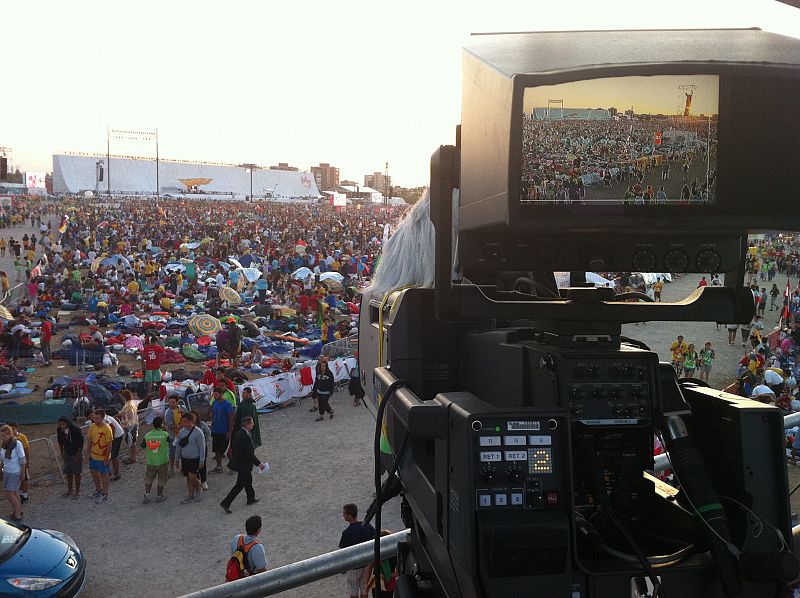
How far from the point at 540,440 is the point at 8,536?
6.62m

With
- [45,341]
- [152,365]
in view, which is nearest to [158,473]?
[152,365]

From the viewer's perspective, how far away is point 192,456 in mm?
8797

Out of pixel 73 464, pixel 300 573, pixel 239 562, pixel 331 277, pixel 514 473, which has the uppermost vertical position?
pixel 514 473

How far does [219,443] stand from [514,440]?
30.6ft

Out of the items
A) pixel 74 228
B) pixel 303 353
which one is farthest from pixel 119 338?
pixel 74 228

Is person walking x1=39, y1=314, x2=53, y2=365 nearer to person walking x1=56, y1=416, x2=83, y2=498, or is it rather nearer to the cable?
person walking x1=56, y1=416, x2=83, y2=498

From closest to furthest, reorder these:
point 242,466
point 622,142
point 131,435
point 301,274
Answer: point 622,142 < point 242,466 < point 131,435 < point 301,274

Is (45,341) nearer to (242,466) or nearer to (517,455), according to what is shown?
(242,466)

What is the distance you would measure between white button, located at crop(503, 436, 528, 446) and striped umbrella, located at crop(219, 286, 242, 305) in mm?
20280

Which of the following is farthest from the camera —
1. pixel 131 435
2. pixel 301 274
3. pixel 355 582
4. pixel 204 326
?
pixel 301 274

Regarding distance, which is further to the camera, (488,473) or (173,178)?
(173,178)

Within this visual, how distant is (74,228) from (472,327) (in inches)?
1611

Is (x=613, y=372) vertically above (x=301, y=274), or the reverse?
(x=613, y=372)

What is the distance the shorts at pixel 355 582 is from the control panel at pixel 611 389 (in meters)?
2.20
